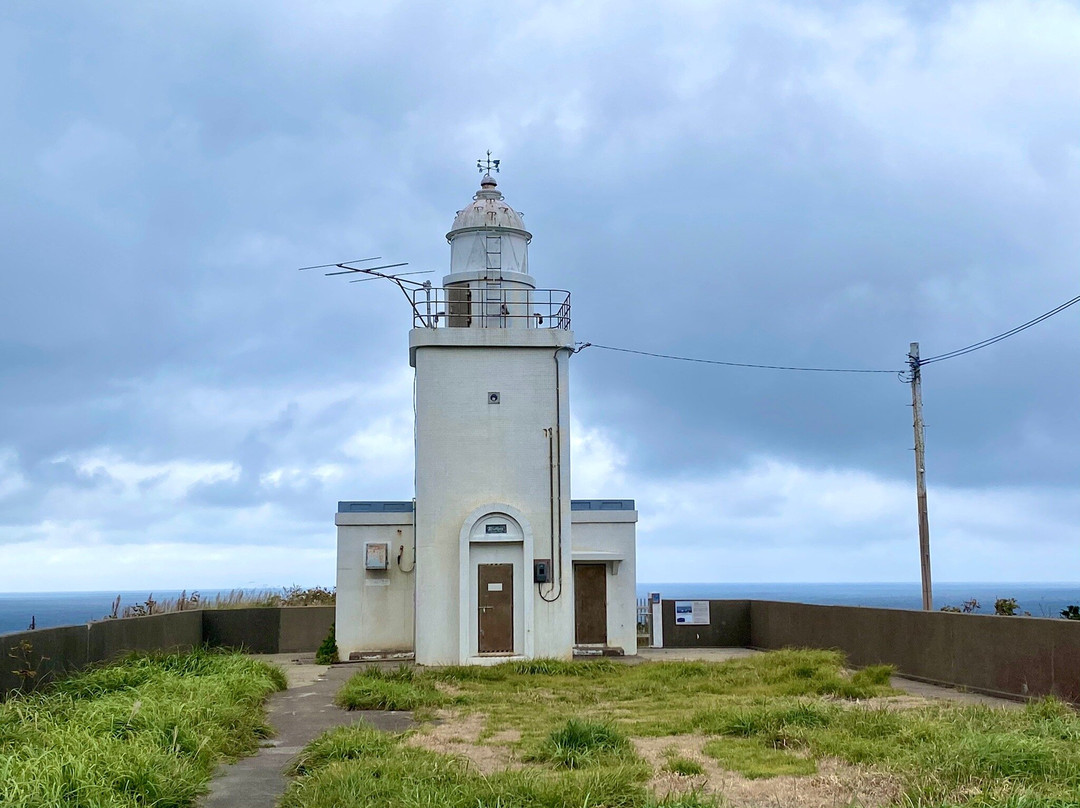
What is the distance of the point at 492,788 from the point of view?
8414 mm

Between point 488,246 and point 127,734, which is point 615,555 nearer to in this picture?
point 488,246

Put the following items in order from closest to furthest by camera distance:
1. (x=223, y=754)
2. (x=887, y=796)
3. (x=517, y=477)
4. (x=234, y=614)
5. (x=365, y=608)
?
(x=887, y=796), (x=223, y=754), (x=517, y=477), (x=365, y=608), (x=234, y=614)

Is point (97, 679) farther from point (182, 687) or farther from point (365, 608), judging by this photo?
point (365, 608)

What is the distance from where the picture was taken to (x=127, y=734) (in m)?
10.0

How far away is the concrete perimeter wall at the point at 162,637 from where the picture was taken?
40.8 feet

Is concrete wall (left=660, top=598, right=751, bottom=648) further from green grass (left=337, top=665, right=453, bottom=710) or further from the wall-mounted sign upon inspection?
green grass (left=337, top=665, right=453, bottom=710)

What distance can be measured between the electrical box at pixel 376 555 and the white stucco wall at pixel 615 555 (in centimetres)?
369

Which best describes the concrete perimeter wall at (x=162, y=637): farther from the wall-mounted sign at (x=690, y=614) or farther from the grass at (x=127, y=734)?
the wall-mounted sign at (x=690, y=614)

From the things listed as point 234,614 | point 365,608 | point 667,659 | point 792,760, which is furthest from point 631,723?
point 234,614

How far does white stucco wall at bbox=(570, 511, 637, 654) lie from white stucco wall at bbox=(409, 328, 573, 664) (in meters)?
2.00

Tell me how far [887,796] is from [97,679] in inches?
351

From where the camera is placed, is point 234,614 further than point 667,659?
Yes

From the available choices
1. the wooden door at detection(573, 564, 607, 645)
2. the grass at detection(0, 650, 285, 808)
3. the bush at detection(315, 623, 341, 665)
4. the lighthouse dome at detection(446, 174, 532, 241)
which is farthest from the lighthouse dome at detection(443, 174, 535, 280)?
the grass at detection(0, 650, 285, 808)

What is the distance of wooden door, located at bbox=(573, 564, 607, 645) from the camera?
22.6 m
